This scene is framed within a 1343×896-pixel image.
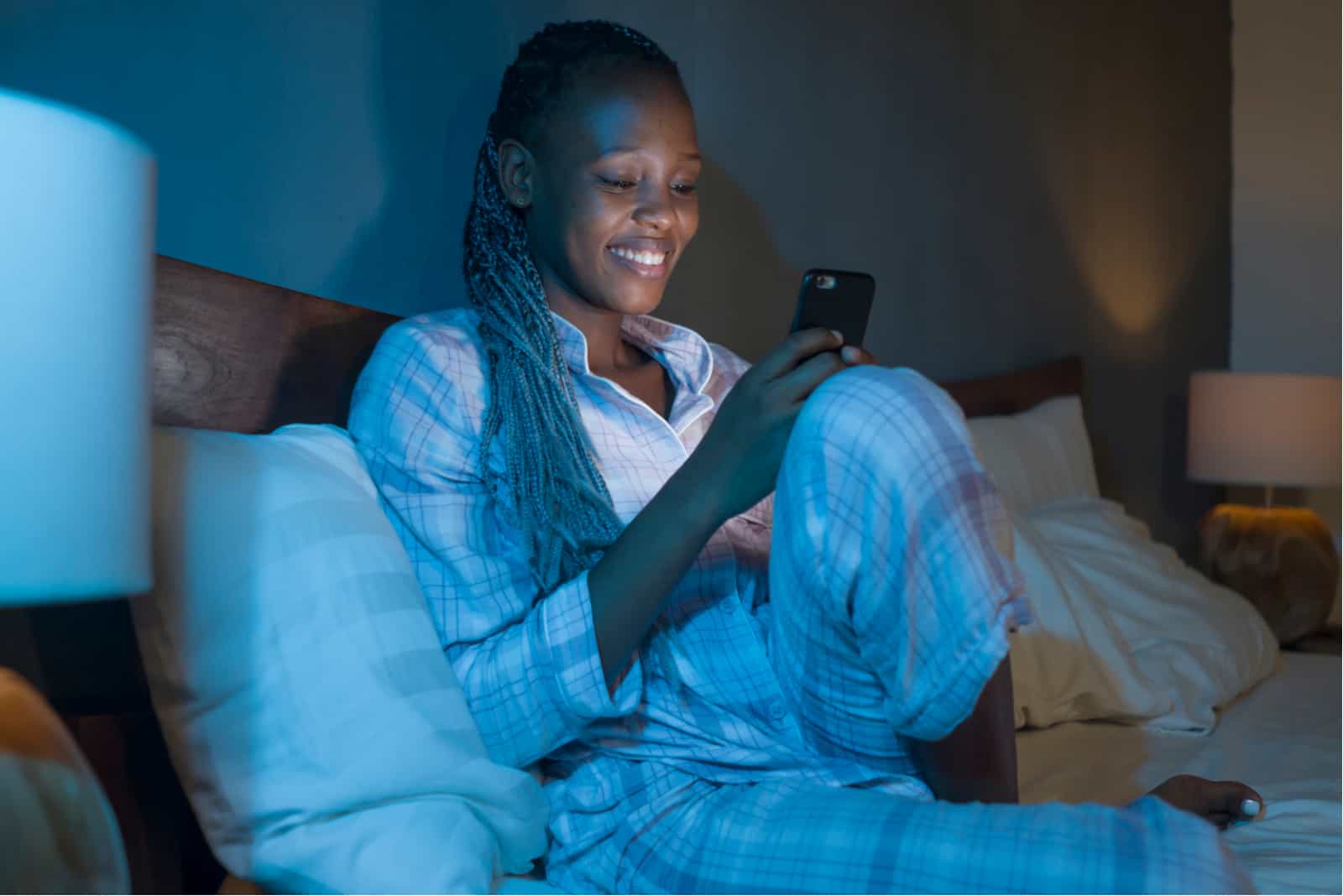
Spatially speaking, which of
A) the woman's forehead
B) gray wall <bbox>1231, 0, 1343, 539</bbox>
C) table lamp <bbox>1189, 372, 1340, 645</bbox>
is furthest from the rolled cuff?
gray wall <bbox>1231, 0, 1343, 539</bbox>

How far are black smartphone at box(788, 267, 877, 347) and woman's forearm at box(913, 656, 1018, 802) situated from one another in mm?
342

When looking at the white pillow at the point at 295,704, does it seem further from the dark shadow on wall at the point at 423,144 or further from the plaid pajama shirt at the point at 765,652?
the dark shadow on wall at the point at 423,144

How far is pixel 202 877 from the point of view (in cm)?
92

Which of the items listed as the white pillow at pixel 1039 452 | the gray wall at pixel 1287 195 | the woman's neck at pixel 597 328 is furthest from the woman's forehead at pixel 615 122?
the gray wall at pixel 1287 195

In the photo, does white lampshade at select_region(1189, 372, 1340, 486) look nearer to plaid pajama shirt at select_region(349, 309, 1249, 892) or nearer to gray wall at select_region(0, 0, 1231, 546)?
gray wall at select_region(0, 0, 1231, 546)

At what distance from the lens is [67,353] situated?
0.56 meters

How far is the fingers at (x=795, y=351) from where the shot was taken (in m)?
0.89

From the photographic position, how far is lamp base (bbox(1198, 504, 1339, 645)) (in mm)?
2662

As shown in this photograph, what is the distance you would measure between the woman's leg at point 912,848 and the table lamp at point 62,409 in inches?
15.9

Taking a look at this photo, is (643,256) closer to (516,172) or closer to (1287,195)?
(516,172)

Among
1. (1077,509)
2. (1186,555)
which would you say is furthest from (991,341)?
(1186,555)

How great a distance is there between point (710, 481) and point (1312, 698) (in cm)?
138

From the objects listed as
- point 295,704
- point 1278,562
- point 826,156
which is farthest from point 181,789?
point 1278,562

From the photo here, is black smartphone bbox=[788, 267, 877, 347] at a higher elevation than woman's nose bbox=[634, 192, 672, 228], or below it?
below
